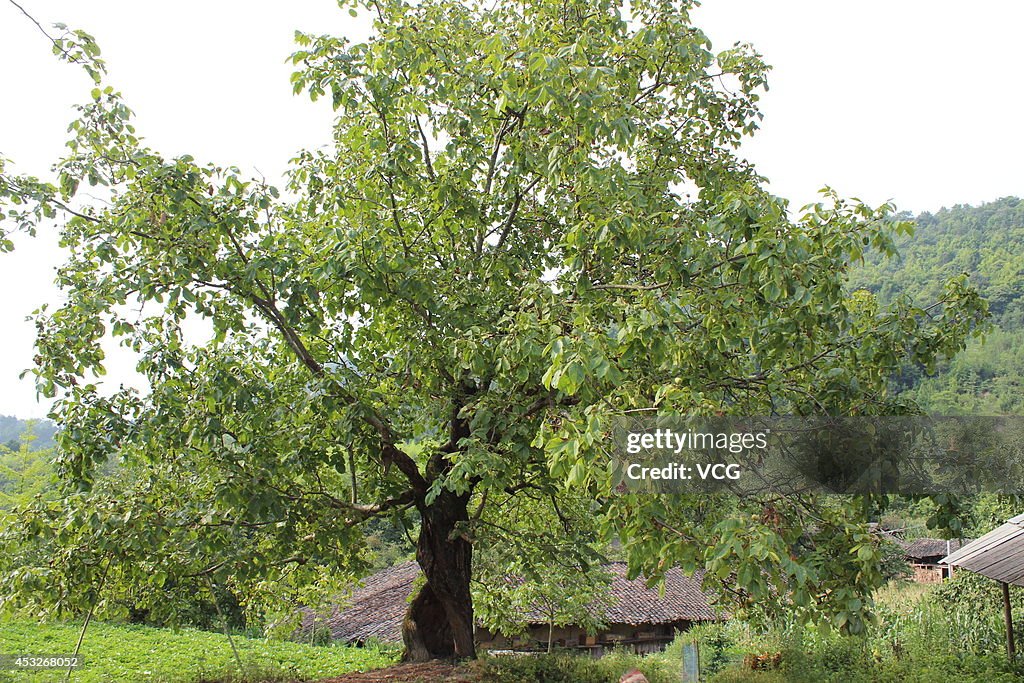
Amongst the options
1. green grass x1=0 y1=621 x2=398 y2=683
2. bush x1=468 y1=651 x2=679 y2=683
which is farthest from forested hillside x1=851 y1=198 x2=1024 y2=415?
green grass x1=0 y1=621 x2=398 y2=683

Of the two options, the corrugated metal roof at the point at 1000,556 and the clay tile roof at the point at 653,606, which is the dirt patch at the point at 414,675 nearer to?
the corrugated metal roof at the point at 1000,556

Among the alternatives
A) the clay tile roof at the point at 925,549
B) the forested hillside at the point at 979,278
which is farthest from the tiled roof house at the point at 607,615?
the clay tile roof at the point at 925,549

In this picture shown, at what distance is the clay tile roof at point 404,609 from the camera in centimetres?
1916

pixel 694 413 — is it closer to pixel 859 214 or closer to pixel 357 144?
pixel 859 214

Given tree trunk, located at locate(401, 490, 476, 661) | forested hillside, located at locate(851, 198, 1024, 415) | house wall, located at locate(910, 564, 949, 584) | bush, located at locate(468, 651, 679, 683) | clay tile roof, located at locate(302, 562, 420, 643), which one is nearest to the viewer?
bush, located at locate(468, 651, 679, 683)

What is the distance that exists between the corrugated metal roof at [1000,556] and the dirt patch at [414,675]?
291 inches

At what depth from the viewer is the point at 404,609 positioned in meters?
20.3

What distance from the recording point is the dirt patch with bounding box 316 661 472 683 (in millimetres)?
6719

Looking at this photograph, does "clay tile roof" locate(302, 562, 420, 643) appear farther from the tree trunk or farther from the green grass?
the tree trunk

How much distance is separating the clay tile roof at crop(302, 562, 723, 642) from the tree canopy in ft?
41.1

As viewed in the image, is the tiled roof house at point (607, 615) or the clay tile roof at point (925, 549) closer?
the tiled roof house at point (607, 615)

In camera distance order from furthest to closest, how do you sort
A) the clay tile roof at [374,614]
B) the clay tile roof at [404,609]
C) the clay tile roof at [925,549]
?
the clay tile roof at [925,549] < the clay tile roof at [404,609] < the clay tile roof at [374,614]

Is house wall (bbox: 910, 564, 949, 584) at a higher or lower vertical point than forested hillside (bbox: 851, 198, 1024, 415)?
lower

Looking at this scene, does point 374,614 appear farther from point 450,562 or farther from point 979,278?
point 979,278
